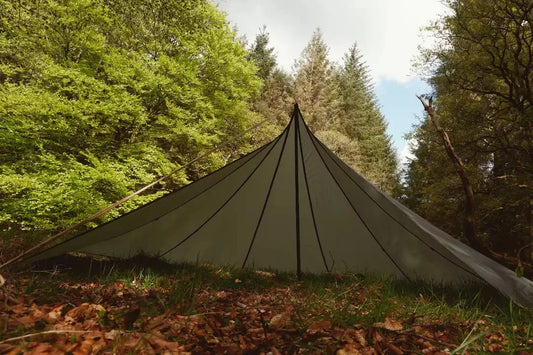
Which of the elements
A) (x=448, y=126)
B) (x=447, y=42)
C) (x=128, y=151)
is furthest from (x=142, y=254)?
(x=448, y=126)

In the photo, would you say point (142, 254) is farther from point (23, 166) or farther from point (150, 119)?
point (150, 119)

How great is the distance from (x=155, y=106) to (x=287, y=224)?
6.50 meters

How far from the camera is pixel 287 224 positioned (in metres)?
4.35

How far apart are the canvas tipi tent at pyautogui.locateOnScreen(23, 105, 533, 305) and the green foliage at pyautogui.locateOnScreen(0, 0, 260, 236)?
3.71 meters

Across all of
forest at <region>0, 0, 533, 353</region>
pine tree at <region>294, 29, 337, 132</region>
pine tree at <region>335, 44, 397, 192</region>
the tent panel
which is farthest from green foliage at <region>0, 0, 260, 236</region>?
pine tree at <region>335, 44, 397, 192</region>

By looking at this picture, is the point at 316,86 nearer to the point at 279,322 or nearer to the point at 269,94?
the point at 269,94

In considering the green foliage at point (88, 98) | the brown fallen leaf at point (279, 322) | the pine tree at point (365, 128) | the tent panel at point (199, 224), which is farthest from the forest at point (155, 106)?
the pine tree at point (365, 128)

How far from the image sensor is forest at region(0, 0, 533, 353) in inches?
241

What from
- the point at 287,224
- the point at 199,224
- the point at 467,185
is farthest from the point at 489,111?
the point at 199,224

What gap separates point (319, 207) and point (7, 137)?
23.4 ft

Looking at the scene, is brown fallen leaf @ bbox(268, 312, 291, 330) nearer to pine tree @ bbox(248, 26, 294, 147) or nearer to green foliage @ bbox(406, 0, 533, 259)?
green foliage @ bbox(406, 0, 533, 259)

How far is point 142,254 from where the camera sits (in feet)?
11.7

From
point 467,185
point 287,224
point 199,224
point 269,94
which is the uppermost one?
point 269,94

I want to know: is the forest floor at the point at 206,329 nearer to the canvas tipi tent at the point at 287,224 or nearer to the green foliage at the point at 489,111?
the canvas tipi tent at the point at 287,224
